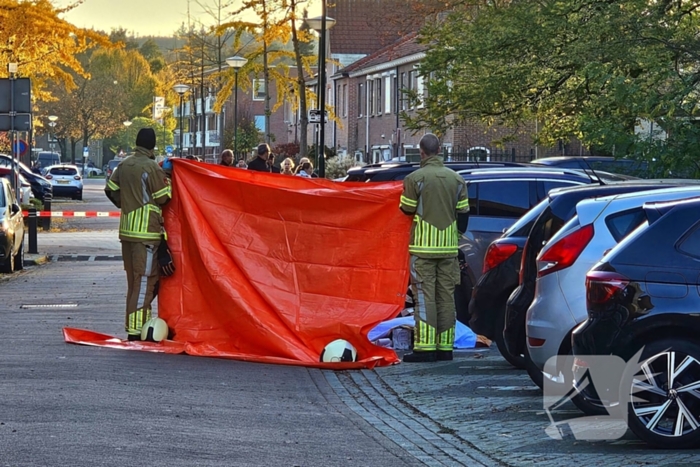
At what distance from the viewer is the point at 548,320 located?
912cm

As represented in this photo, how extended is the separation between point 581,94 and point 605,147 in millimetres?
6398

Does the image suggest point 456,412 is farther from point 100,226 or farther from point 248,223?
point 100,226

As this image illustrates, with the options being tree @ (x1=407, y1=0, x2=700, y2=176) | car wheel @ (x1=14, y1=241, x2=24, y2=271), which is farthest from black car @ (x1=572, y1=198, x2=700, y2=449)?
car wheel @ (x1=14, y1=241, x2=24, y2=271)

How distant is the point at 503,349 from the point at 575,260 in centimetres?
278

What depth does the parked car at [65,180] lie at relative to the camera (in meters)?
59.4

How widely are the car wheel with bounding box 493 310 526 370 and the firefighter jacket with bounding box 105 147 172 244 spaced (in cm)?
335

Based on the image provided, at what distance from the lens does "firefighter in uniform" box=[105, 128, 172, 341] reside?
12461 mm

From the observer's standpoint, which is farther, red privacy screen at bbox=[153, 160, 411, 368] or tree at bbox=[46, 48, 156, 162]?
tree at bbox=[46, 48, 156, 162]

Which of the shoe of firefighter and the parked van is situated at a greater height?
the parked van

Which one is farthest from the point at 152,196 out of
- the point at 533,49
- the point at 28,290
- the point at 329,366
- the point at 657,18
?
the point at 533,49

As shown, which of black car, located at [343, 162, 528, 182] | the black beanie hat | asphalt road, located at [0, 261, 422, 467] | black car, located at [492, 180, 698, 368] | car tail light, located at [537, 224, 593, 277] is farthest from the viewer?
black car, located at [343, 162, 528, 182]

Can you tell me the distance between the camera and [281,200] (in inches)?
492

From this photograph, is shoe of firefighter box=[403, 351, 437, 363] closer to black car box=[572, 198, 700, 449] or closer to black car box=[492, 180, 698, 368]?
black car box=[492, 180, 698, 368]

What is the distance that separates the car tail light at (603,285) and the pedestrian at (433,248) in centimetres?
387
